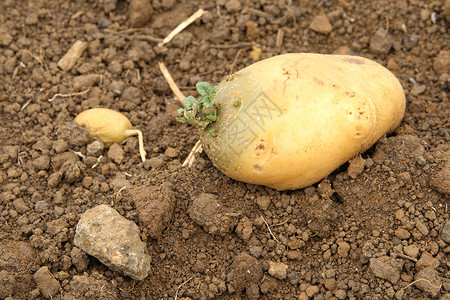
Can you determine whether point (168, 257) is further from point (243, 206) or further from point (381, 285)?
point (381, 285)

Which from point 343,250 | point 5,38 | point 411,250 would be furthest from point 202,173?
point 5,38

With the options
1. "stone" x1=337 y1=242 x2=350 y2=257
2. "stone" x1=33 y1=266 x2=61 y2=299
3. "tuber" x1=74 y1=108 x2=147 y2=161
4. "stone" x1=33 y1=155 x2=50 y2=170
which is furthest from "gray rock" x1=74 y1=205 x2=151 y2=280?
"stone" x1=337 y1=242 x2=350 y2=257

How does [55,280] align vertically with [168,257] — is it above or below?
above

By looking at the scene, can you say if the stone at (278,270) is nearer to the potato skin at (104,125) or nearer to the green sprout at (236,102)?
the green sprout at (236,102)

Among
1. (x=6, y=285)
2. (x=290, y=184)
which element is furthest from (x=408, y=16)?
(x=6, y=285)

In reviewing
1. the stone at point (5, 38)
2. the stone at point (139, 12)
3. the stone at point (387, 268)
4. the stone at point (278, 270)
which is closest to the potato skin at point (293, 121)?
the stone at point (278, 270)

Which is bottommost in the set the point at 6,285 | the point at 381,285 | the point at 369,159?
the point at 381,285

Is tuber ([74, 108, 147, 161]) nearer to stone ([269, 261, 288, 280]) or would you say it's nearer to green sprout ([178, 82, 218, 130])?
green sprout ([178, 82, 218, 130])
